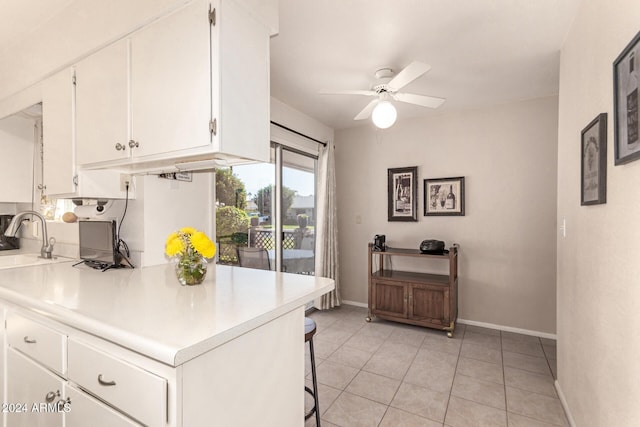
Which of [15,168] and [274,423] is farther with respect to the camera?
[15,168]

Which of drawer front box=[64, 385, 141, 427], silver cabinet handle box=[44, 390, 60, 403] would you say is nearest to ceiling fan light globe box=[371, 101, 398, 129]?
drawer front box=[64, 385, 141, 427]

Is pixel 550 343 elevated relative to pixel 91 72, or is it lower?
lower

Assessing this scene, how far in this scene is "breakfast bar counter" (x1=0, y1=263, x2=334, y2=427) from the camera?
858 millimetres

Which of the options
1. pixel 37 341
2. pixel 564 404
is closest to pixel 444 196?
pixel 564 404

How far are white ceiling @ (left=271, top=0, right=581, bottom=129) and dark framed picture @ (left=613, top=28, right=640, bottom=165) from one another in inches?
33.8

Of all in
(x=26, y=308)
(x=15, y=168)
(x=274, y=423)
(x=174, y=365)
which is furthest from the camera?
(x=15, y=168)

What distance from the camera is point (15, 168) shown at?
2.50 meters

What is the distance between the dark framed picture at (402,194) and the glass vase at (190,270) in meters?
2.89

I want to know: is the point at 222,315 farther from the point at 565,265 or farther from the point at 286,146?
the point at 286,146

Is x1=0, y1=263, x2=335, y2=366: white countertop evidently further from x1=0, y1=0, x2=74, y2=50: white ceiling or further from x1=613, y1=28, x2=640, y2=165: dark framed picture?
x1=0, y1=0, x2=74, y2=50: white ceiling

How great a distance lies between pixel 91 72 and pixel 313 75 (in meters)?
1.61

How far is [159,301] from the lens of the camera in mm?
1205

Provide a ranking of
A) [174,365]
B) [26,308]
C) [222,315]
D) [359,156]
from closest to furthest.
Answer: [174,365], [222,315], [26,308], [359,156]

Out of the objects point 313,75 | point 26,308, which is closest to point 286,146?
point 313,75
